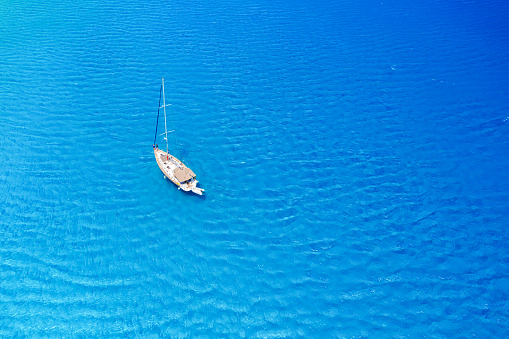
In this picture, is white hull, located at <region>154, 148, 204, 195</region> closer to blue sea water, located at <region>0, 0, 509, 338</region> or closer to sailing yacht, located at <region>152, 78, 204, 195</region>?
sailing yacht, located at <region>152, 78, 204, 195</region>

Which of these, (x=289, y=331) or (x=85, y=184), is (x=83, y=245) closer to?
(x=85, y=184)

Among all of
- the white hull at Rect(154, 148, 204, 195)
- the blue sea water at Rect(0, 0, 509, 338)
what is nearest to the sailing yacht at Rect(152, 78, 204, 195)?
the white hull at Rect(154, 148, 204, 195)

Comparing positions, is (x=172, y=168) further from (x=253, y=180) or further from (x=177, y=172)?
(x=253, y=180)

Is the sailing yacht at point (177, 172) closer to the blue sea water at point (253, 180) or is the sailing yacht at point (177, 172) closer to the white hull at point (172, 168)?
the white hull at point (172, 168)

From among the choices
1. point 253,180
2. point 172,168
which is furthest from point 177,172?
point 253,180

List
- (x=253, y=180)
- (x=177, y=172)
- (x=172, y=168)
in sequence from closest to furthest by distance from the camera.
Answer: (x=177, y=172), (x=172, y=168), (x=253, y=180)

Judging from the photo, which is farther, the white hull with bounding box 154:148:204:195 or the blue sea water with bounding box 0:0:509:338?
the white hull with bounding box 154:148:204:195

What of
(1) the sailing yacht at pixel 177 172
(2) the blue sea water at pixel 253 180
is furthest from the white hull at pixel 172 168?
(2) the blue sea water at pixel 253 180

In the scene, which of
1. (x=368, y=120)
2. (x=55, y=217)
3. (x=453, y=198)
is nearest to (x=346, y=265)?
(x=453, y=198)
